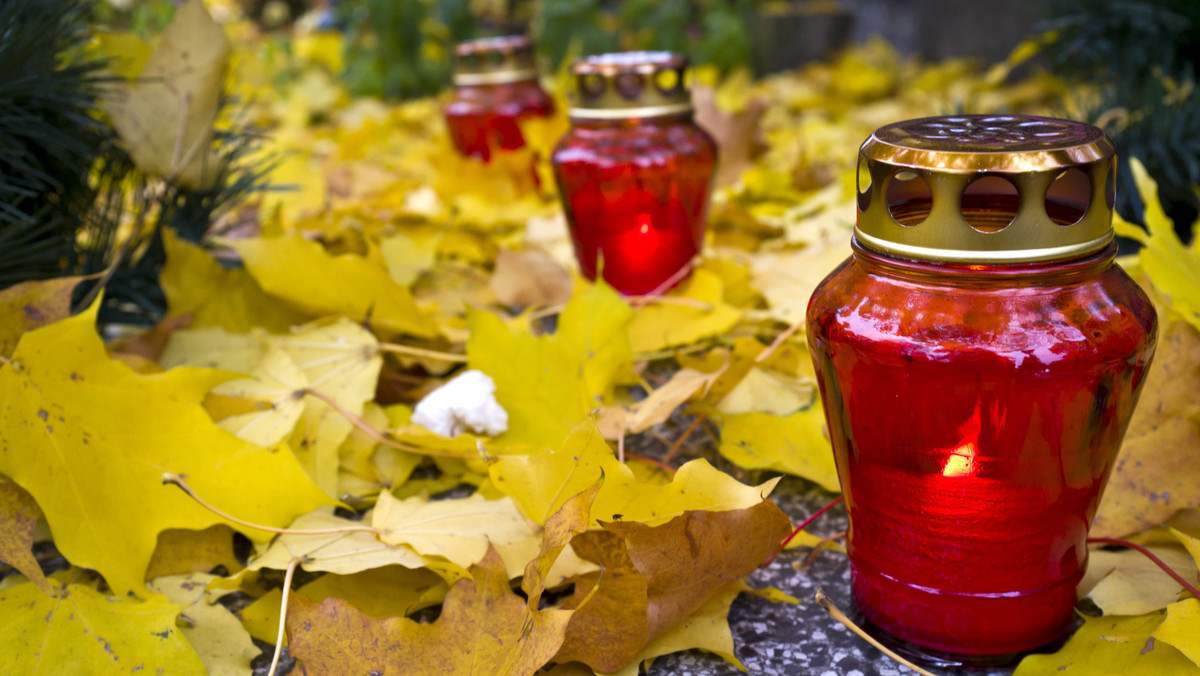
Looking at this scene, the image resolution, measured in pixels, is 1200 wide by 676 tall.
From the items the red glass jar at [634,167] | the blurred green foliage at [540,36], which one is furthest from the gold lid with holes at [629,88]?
the blurred green foliage at [540,36]

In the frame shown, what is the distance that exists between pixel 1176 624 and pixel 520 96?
140cm

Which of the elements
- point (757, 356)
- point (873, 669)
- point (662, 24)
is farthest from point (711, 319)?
point (662, 24)

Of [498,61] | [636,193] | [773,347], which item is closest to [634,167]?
[636,193]

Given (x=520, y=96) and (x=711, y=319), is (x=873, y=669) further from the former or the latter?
(x=520, y=96)

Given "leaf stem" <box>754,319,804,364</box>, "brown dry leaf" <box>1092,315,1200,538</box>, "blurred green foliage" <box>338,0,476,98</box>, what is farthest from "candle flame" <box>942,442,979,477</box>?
"blurred green foliage" <box>338,0,476,98</box>

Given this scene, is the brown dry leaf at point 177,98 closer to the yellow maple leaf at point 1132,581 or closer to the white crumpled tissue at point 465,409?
the white crumpled tissue at point 465,409

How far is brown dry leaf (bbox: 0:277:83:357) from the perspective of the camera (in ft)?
2.25

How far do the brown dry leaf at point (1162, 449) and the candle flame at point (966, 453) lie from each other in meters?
0.20

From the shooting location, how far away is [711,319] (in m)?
0.94

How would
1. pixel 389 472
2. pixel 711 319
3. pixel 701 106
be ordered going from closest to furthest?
pixel 389 472, pixel 711 319, pixel 701 106

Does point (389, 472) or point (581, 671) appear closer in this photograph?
point (581, 671)

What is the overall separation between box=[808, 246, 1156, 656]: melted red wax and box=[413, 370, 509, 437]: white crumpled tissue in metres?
0.32

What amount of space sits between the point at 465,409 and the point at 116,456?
0.87ft

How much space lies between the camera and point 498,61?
1.65m
